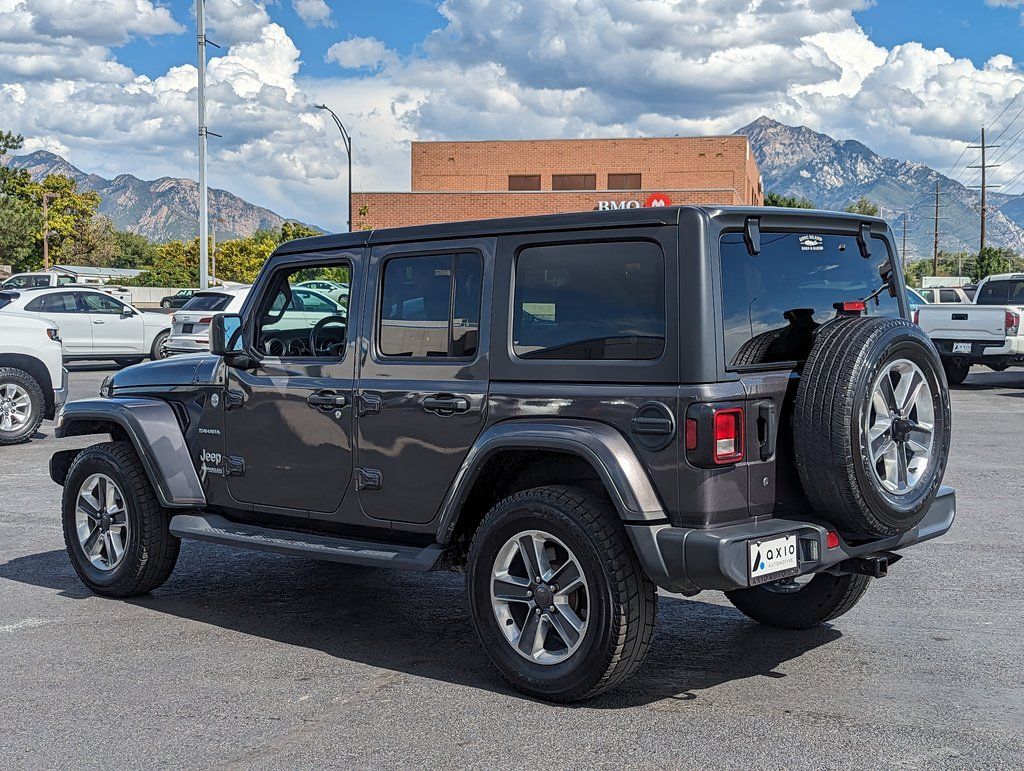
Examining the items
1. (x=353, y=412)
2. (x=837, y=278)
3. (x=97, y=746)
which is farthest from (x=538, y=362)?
(x=97, y=746)

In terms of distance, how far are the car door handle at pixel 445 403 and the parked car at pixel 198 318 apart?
56.1ft

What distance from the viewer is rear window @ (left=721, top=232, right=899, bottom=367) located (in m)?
4.70

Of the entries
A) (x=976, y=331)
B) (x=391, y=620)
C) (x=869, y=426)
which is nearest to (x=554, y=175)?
(x=976, y=331)

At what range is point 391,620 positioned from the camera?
6168mm

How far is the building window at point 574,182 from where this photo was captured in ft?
210

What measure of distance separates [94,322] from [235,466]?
1837cm

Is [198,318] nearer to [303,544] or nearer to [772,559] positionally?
[303,544]

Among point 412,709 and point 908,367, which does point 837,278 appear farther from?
point 412,709

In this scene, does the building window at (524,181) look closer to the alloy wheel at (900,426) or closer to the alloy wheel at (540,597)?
the alloy wheel at (900,426)

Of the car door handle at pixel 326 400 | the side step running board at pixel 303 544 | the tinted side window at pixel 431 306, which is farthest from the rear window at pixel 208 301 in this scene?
the tinted side window at pixel 431 306

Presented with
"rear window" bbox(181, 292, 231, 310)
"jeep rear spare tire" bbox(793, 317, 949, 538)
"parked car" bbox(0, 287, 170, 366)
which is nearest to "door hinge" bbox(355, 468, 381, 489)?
"jeep rear spare tire" bbox(793, 317, 949, 538)

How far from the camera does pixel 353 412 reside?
557 centimetres

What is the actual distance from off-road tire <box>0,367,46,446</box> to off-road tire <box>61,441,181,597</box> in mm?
7093

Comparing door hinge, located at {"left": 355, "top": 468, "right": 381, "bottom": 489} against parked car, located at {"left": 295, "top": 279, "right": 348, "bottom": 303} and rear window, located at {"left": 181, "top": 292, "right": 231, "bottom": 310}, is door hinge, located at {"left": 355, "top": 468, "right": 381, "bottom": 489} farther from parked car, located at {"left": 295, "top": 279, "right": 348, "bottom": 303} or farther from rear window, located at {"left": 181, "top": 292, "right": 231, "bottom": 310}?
rear window, located at {"left": 181, "top": 292, "right": 231, "bottom": 310}
